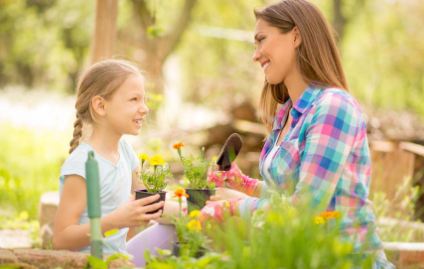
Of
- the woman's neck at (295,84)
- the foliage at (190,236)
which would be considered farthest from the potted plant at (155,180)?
the woman's neck at (295,84)

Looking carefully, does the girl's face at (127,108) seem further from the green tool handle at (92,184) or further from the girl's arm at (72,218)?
the green tool handle at (92,184)

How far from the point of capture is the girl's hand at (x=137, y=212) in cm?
182

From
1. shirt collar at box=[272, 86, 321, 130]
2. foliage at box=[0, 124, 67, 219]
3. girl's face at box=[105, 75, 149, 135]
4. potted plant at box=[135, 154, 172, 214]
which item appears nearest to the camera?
potted plant at box=[135, 154, 172, 214]

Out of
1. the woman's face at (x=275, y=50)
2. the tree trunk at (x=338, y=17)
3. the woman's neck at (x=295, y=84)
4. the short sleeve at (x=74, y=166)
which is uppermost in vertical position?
the tree trunk at (x=338, y=17)

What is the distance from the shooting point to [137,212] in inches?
71.9

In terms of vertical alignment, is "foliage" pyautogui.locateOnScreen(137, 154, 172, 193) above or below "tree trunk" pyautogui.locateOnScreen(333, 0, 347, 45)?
below

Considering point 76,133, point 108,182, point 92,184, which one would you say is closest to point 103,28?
point 76,133

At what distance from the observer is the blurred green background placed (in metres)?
8.34

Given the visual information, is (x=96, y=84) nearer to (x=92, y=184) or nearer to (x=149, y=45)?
(x=92, y=184)

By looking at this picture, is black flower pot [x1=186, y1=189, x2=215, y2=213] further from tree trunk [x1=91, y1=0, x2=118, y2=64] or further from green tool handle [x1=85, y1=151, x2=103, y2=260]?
tree trunk [x1=91, y1=0, x2=118, y2=64]

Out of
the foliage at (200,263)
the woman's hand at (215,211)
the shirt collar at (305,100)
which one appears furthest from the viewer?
the shirt collar at (305,100)

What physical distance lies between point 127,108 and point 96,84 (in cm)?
21

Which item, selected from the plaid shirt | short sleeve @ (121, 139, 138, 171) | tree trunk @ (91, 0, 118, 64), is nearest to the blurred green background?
tree trunk @ (91, 0, 118, 64)

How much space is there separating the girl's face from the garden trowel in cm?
50
